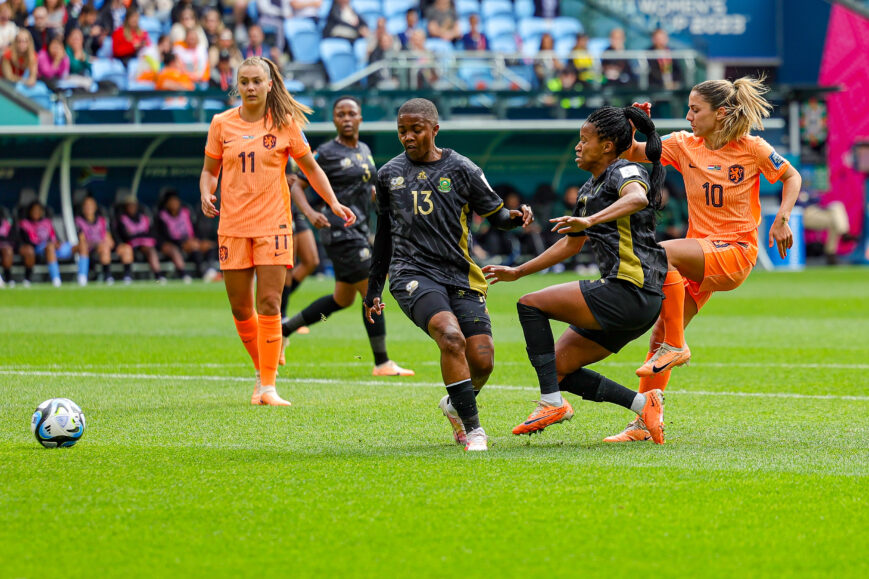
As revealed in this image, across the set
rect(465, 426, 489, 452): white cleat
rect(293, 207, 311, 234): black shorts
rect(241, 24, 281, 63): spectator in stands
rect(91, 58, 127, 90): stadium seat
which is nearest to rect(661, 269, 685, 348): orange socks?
rect(465, 426, 489, 452): white cleat

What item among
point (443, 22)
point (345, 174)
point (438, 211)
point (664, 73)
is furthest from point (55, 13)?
point (438, 211)

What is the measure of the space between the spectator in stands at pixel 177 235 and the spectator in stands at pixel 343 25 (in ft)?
14.9

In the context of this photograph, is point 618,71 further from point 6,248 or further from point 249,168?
point 249,168

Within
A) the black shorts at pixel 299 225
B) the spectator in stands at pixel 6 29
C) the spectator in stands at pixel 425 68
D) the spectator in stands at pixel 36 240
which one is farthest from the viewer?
the spectator in stands at pixel 425 68

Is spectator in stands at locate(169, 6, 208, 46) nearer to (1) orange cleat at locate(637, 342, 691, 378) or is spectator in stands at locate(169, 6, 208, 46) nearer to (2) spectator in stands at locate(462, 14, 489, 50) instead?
(2) spectator in stands at locate(462, 14, 489, 50)

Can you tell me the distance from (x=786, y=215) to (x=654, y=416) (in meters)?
1.40

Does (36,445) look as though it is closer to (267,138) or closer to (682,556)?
(267,138)

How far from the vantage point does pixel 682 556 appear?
4188 mm

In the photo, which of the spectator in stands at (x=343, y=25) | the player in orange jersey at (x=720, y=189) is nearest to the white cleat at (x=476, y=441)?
the player in orange jersey at (x=720, y=189)

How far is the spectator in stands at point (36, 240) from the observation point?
22344mm

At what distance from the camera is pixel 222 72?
76.5 feet

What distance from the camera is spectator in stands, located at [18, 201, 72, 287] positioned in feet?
73.3

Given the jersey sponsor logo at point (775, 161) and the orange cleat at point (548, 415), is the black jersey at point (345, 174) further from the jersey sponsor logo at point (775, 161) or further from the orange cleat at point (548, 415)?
the orange cleat at point (548, 415)

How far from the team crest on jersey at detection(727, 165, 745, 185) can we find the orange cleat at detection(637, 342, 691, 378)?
3.58 feet
